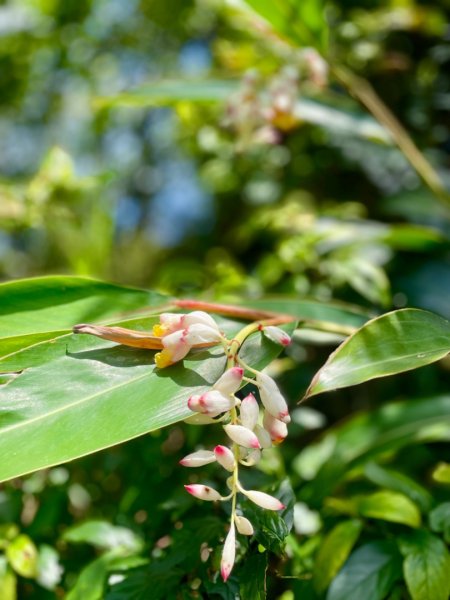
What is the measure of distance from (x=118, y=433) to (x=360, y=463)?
0.42 m

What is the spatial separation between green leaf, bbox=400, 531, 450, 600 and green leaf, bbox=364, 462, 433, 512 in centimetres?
5

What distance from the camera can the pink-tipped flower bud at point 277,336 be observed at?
49 cm

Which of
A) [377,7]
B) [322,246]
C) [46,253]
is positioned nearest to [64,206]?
[322,246]

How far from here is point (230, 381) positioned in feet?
1.42

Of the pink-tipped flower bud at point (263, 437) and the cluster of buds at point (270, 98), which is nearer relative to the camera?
the pink-tipped flower bud at point (263, 437)

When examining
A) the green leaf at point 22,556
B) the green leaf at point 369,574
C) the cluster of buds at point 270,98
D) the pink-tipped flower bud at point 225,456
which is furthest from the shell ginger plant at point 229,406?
the cluster of buds at point 270,98

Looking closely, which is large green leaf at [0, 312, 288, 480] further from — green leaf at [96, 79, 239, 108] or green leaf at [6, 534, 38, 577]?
green leaf at [96, 79, 239, 108]

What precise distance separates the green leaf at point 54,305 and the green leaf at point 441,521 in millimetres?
313

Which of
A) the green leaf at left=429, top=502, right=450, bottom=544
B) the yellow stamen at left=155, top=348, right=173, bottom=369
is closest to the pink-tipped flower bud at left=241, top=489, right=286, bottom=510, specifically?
the yellow stamen at left=155, top=348, right=173, bottom=369

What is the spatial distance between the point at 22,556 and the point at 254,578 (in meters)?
0.30

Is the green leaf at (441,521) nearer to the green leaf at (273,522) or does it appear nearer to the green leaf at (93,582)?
the green leaf at (273,522)

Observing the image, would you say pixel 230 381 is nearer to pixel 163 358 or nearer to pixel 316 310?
pixel 163 358

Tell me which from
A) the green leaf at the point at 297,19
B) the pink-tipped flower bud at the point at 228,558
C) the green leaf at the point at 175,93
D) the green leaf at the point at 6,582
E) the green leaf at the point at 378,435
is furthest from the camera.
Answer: the green leaf at the point at 175,93

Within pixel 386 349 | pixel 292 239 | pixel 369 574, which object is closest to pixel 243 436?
pixel 386 349
